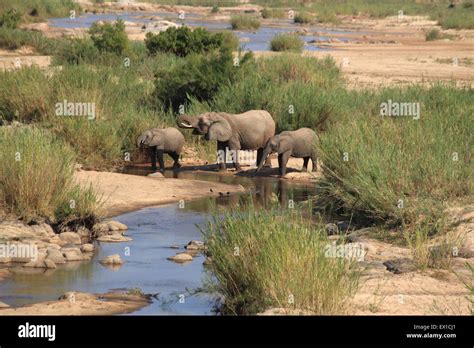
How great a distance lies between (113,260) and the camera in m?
12.8

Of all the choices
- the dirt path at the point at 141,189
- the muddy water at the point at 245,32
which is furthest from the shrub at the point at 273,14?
the dirt path at the point at 141,189

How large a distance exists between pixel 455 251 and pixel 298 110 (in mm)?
10250

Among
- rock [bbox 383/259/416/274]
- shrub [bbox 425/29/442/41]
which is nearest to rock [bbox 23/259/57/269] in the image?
rock [bbox 383/259/416/274]

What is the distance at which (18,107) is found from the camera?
72.8 ft

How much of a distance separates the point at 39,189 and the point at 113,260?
2.07 m

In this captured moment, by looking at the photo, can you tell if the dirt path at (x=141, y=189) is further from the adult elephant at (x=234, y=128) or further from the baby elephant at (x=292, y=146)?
the adult elephant at (x=234, y=128)

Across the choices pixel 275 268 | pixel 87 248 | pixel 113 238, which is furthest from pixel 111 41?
pixel 275 268

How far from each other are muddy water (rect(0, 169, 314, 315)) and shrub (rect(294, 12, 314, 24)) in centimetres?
5956

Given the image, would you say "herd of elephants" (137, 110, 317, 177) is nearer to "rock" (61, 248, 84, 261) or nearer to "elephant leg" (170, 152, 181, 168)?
"elephant leg" (170, 152, 181, 168)

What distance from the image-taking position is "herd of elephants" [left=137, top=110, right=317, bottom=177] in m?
19.9

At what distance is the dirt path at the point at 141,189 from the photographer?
1706cm

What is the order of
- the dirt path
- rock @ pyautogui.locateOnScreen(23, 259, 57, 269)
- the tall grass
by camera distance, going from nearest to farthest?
1. rock @ pyautogui.locateOnScreen(23, 259, 57, 269)
2. the tall grass
3. the dirt path

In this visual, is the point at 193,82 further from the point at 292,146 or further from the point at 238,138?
the point at 292,146
